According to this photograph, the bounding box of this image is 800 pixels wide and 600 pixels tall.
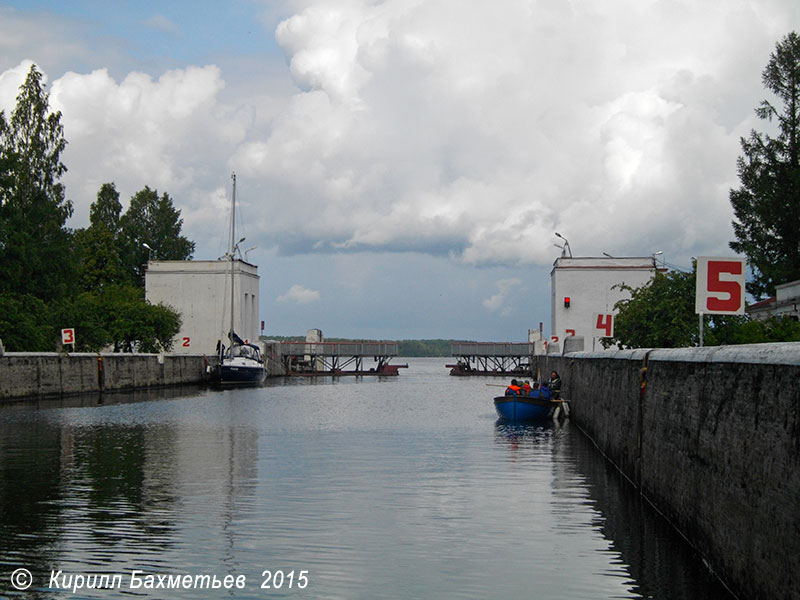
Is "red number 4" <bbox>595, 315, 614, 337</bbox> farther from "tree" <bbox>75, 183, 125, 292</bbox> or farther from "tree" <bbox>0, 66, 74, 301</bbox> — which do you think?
"tree" <bbox>75, 183, 125, 292</bbox>

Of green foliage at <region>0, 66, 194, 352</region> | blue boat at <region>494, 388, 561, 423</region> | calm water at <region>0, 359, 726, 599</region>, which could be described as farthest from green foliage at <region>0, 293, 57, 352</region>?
blue boat at <region>494, 388, 561, 423</region>

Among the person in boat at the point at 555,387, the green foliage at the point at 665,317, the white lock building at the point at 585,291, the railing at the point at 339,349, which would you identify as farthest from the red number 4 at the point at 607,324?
the railing at the point at 339,349

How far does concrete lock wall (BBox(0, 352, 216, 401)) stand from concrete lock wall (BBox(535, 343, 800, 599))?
3198cm

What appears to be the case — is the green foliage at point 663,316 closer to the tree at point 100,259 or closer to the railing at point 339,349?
the tree at point 100,259

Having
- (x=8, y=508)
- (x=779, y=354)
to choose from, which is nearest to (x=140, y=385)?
(x=8, y=508)

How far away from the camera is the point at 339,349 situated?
96938mm

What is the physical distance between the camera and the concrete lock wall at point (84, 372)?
42.6 meters

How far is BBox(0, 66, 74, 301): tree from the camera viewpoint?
5288cm

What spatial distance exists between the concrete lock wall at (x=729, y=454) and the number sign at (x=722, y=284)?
1127mm

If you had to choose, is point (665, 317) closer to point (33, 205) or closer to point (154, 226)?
point (33, 205)

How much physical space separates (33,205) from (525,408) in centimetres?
3513

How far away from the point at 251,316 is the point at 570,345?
43.9 meters

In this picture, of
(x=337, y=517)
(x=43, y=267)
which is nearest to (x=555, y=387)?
(x=337, y=517)

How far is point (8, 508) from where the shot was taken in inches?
590
